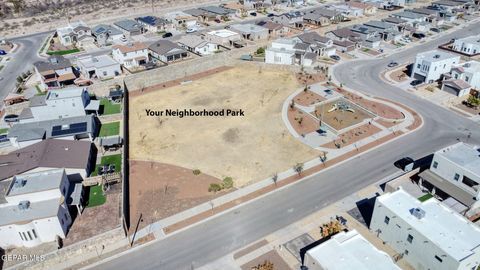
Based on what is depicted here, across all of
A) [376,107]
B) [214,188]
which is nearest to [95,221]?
[214,188]

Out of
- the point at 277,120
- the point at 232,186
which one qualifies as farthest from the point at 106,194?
the point at 277,120

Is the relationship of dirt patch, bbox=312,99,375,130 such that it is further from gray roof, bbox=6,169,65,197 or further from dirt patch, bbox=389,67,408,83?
gray roof, bbox=6,169,65,197

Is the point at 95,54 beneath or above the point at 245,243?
above

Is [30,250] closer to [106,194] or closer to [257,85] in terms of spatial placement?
[106,194]

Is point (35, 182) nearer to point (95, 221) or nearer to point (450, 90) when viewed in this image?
point (95, 221)

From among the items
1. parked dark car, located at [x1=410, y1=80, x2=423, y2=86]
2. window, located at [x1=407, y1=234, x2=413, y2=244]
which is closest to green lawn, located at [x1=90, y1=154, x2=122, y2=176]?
window, located at [x1=407, y1=234, x2=413, y2=244]

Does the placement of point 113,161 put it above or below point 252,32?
below
